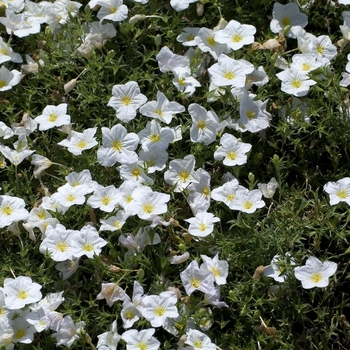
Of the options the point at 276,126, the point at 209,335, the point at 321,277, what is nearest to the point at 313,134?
the point at 276,126

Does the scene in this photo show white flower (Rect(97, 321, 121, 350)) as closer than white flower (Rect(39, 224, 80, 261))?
Yes

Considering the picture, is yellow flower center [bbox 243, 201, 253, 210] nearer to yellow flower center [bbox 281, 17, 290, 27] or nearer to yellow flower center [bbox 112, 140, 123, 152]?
yellow flower center [bbox 112, 140, 123, 152]

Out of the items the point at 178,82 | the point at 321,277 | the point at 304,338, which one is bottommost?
the point at 304,338

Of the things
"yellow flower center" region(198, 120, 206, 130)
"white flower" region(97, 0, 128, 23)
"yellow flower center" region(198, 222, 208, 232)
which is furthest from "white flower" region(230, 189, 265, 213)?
"white flower" region(97, 0, 128, 23)

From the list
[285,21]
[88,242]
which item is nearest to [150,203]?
[88,242]

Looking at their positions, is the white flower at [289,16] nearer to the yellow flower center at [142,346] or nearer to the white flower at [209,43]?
the white flower at [209,43]

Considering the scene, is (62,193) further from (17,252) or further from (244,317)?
(244,317)
